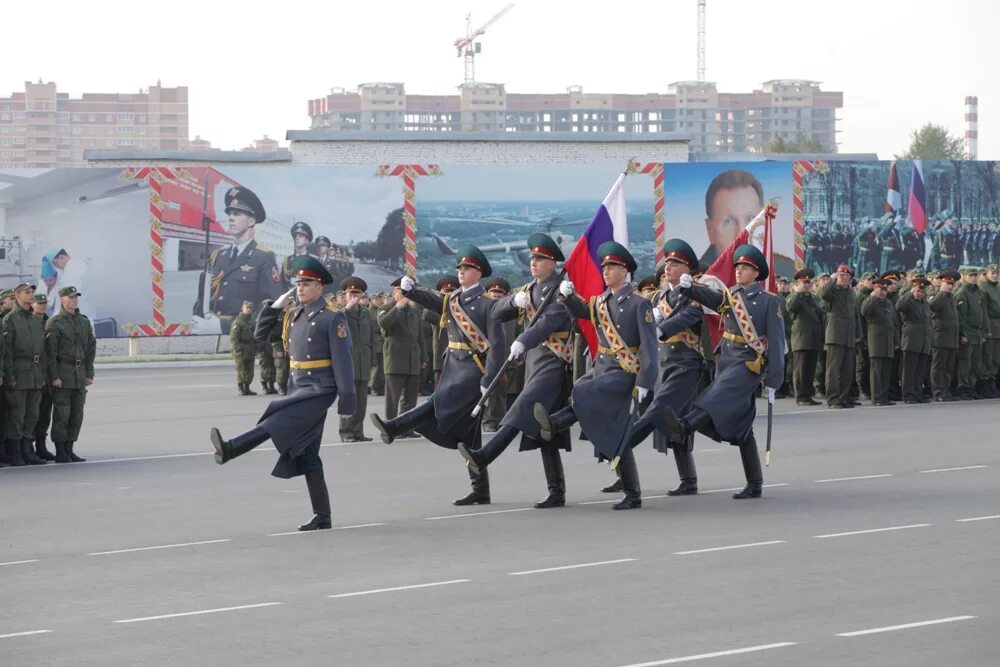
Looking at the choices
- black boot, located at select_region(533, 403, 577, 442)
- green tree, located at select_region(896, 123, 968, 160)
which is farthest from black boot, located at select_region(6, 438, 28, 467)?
green tree, located at select_region(896, 123, 968, 160)

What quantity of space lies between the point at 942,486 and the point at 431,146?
92.1ft

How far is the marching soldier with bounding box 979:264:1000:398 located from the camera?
24.9m

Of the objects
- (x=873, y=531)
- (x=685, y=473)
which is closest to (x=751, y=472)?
(x=685, y=473)

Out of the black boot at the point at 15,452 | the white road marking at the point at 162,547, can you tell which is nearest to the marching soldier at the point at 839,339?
the black boot at the point at 15,452

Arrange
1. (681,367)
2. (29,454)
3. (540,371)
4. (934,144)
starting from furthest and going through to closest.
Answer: (934,144) → (29,454) → (681,367) → (540,371)

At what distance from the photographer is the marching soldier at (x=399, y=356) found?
66.0 ft

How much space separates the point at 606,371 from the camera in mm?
12836

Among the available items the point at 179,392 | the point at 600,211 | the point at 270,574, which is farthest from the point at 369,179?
the point at 270,574

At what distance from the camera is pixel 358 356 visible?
20969 mm

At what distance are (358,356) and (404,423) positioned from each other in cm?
803

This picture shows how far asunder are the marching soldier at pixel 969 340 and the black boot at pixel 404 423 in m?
13.3

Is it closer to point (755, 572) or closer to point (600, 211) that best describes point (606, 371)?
point (600, 211)

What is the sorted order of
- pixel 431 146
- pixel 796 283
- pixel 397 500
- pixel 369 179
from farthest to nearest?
pixel 431 146, pixel 369 179, pixel 796 283, pixel 397 500

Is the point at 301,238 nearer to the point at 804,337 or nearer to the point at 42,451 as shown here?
the point at 804,337
